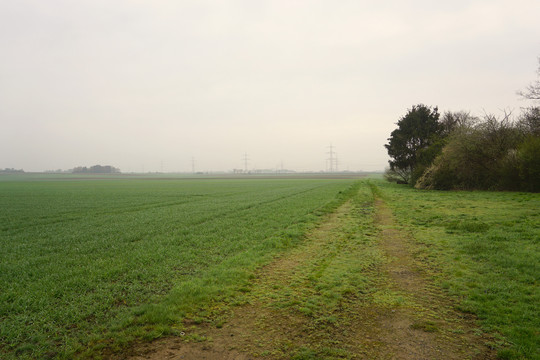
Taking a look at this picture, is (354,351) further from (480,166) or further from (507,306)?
(480,166)

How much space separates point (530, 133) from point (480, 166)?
16.2 feet

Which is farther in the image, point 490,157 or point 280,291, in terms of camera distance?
point 490,157

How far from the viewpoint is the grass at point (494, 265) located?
476 cm

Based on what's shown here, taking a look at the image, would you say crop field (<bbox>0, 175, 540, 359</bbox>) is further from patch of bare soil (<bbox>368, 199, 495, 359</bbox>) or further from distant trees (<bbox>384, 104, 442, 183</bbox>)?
distant trees (<bbox>384, 104, 442, 183</bbox>)

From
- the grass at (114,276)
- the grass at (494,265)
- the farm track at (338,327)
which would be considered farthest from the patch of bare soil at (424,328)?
the grass at (114,276)

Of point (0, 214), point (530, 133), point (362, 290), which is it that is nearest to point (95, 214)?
point (0, 214)

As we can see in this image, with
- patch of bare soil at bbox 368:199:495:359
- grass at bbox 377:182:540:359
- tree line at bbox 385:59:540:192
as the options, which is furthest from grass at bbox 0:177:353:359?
tree line at bbox 385:59:540:192

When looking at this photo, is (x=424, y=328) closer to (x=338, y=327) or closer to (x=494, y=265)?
(x=338, y=327)

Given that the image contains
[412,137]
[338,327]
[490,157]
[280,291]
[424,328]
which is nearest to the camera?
[424,328]

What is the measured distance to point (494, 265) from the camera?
7.75m

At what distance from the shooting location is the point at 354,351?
428 centimetres

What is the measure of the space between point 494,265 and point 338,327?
577cm

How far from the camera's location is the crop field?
4.64m

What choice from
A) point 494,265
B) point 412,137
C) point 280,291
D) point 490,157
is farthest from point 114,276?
point 412,137
